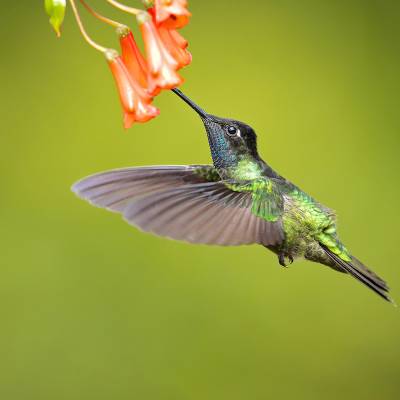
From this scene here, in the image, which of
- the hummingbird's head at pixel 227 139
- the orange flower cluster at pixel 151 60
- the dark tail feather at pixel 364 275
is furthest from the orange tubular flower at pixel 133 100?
the dark tail feather at pixel 364 275

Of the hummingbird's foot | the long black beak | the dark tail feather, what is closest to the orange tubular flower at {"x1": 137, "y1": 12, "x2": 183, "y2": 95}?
the long black beak

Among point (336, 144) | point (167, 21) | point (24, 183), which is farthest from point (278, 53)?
point (167, 21)

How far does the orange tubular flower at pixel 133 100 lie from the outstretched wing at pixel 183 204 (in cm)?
19

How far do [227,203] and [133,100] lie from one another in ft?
1.33

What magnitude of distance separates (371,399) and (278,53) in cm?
189

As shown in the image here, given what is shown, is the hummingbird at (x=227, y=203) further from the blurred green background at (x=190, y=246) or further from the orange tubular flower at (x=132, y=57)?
the blurred green background at (x=190, y=246)

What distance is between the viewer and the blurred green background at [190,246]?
142 inches

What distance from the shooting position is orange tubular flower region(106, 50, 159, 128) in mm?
1777

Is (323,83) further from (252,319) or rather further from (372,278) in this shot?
(372,278)

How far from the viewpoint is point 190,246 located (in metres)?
3.77

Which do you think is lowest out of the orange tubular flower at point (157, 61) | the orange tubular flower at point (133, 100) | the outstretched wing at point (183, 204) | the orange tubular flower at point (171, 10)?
the outstretched wing at point (183, 204)

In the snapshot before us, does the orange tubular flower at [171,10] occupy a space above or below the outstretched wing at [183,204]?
above

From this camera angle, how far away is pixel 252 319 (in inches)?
147

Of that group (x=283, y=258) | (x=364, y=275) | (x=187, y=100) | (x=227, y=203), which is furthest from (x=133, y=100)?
(x=364, y=275)
